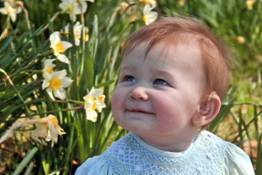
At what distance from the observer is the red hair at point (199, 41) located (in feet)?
8.05

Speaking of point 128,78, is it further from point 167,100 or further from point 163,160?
point 163,160

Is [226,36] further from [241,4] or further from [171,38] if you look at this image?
[171,38]

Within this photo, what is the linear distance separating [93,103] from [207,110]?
0.64m

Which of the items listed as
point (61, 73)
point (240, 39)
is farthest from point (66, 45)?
point (240, 39)

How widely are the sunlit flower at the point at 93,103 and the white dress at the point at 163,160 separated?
49cm

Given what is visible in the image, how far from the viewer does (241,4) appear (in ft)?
18.1

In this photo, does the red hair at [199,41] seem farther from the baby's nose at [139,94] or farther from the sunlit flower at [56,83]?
the sunlit flower at [56,83]

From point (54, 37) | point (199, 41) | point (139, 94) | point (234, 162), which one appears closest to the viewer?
point (139, 94)

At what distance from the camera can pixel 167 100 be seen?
240 cm

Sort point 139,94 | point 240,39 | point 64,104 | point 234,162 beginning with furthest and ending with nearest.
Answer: point 240,39 → point 64,104 → point 234,162 → point 139,94

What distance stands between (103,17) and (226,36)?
97 cm

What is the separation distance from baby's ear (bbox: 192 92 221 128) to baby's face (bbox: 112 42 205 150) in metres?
0.05

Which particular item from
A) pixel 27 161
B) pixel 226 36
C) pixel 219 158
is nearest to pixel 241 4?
pixel 226 36

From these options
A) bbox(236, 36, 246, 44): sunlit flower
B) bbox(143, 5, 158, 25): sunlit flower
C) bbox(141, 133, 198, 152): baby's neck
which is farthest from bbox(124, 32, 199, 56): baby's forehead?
bbox(236, 36, 246, 44): sunlit flower
